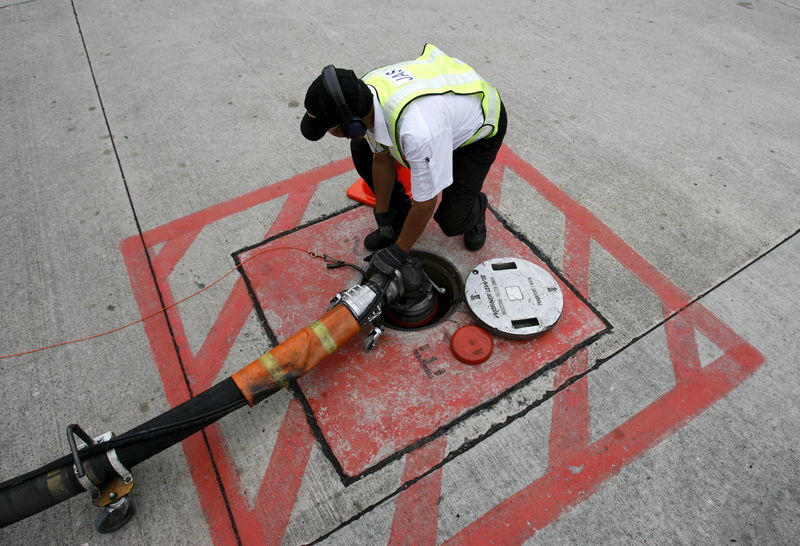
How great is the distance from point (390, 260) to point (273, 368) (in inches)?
30.9

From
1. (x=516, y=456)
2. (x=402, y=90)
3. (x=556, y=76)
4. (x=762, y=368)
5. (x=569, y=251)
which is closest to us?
(x=402, y=90)

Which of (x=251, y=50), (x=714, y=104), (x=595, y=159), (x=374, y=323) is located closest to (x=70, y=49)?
(x=251, y=50)

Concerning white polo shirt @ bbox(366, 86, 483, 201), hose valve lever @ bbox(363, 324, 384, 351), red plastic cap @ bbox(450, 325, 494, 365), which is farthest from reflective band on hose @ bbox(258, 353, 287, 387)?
white polo shirt @ bbox(366, 86, 483, 201)

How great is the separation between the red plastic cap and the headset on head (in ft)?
3.97

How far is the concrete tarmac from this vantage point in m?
2.09

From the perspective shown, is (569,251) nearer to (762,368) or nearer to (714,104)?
(762,368)

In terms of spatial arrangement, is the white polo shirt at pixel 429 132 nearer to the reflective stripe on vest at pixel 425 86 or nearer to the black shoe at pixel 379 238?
the reflective stripe on vest at pixel 425 86

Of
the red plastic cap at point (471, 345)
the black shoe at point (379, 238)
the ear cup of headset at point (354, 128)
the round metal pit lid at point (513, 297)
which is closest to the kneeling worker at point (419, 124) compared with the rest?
the ear cup of headset at point (354, 128)

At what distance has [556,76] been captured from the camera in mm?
4520

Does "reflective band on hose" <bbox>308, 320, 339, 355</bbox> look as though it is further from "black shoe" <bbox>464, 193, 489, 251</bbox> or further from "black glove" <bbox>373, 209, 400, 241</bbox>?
"black shoe" <bbox>464, 193, 489, 251</bbox>

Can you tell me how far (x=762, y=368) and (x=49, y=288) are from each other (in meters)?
4.18

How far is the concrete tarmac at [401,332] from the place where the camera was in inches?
82.2

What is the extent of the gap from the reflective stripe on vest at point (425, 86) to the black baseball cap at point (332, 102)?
0.12 meters

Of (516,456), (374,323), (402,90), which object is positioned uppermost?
(402,90)
